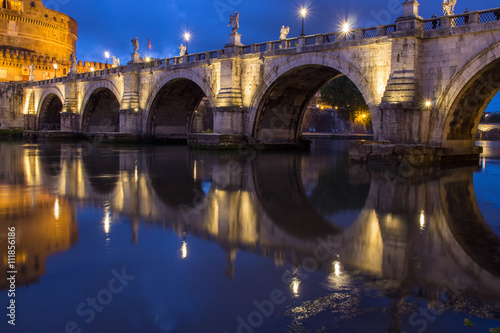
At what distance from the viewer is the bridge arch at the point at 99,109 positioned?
37.0 meters

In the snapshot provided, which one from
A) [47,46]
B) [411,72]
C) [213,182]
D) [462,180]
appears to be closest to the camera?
[213,182]

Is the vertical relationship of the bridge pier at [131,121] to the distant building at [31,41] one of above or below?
below

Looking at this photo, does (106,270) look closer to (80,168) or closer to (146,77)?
(80,168)

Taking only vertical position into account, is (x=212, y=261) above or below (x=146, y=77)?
below

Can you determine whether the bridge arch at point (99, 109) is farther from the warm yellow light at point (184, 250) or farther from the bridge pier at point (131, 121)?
the warm yellow light at point (184, 250)

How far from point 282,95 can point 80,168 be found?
13114 millimetres

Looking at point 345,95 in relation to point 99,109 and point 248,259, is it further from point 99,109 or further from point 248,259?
point 248,259

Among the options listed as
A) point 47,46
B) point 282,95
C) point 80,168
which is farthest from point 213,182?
point 47,46

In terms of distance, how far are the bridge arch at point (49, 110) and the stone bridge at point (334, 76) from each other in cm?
1014

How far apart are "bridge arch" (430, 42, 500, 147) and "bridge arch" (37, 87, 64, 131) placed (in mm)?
38317

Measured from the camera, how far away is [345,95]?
1721 inches

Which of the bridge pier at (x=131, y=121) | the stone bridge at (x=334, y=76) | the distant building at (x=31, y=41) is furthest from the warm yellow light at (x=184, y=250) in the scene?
the distant building at (x=31, y=41)

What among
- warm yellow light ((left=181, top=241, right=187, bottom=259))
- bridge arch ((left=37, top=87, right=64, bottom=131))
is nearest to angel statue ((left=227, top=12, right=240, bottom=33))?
warm yellow light ((left=181, top=241, right=187, bottom=259))

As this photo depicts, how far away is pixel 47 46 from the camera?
59.6 m
